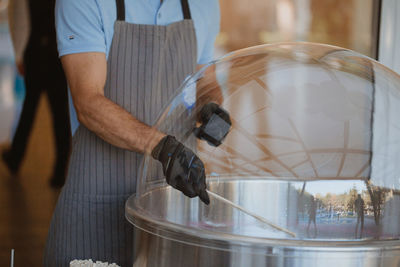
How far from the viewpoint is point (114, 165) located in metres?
1.48

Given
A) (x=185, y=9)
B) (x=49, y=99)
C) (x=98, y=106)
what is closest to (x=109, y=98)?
(x=98, y=106)

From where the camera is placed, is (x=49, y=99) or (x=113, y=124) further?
(x=49, y=99)

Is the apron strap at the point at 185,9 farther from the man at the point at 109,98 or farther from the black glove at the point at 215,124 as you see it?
the black glove at the point at 215,124

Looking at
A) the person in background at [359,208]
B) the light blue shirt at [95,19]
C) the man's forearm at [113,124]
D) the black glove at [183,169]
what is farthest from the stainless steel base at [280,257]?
the light blue shirt at [95,19]

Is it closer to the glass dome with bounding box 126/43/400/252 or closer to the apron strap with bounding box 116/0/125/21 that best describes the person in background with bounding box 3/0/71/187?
the apron strap with bounding box 116/0/125/21

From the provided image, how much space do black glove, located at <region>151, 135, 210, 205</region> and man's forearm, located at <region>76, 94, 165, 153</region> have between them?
0.27 m

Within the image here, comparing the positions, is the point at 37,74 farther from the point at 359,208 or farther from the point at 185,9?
the point at 359,208

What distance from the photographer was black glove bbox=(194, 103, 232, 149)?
3.26ft

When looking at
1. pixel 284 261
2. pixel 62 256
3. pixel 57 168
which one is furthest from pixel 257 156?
pixel 57 168

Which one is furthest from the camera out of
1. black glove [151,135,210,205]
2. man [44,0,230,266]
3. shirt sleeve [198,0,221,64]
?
shirt sleeve [198,0,221,64]

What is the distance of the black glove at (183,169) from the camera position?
917 mm

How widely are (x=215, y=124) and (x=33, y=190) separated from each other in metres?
2.81

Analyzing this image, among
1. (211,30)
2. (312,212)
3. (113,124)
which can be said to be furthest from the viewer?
(211,30)

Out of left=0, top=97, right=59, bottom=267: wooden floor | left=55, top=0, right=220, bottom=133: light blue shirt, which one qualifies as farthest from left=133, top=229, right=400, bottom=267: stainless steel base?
left=0, top=97, right=59, bottom=267: wooden floor
